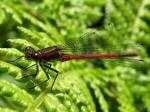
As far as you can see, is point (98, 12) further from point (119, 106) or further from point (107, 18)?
point (119, 106)

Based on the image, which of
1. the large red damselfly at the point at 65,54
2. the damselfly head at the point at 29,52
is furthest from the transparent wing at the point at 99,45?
the damselfly head at the point at 29,52

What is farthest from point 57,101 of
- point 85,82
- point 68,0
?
point 68,0

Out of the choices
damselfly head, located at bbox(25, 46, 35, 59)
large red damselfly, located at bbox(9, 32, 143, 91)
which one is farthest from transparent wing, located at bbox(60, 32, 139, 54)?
damselfly head, located at bbox(25, 46, 35, 59)

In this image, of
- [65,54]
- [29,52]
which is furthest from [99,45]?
[29,52]

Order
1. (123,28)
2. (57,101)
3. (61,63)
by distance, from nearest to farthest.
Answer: (57,101), (61,63), (123,28)

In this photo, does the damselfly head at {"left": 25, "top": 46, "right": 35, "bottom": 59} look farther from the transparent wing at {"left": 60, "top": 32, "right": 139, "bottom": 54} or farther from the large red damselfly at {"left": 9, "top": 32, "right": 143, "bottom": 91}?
the transparent wing at {"left": 60, "top": 32, "right": 139, "bottom": 54}

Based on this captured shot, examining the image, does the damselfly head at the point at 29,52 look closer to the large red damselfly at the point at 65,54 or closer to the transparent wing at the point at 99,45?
the large red damselfly at the point at 65,54

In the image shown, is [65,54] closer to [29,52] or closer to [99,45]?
[29,52]

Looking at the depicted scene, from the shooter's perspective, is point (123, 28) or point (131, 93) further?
point (123, 28)
